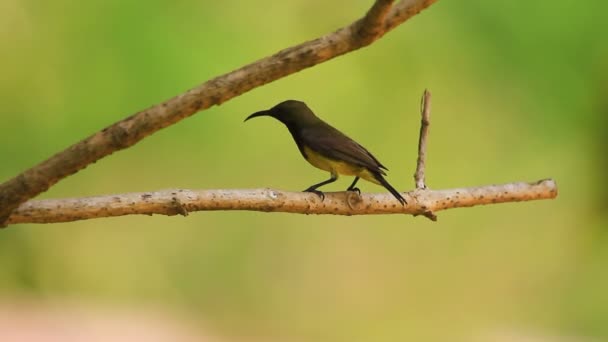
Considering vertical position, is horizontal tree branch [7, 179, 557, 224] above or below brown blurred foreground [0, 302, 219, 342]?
above

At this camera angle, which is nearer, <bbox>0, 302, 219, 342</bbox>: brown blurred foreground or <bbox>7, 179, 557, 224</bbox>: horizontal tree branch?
<bbox>7, 179, 557, 224</bbox>: horizontal tree branch

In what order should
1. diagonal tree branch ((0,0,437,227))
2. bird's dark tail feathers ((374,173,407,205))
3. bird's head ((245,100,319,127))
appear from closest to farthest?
diagonal tree branch ((0,0,437,227)) < bird's dark tail feathers ((374,173,407,205)) < bird's head ((245,100,319,127))

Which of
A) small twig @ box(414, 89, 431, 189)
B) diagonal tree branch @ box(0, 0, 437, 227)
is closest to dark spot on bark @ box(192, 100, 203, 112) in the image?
diagonal tree branch @ box(0, 0, 437, 227)

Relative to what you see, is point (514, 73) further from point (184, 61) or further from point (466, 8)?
point (184, 61)

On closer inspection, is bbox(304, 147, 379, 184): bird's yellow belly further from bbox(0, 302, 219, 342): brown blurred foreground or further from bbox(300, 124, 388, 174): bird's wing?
bbox(0, 302, 219, 342): brown blurred foreground

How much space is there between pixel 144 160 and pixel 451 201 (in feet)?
3.19

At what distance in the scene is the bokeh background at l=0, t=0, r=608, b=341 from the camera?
8.21ft

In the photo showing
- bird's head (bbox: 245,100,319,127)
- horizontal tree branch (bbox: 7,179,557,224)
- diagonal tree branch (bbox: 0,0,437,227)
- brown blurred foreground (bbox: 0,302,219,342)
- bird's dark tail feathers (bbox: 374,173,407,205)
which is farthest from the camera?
brown blurred foreground (bbox: 0,302,219,342)

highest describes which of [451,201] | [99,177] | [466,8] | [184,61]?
[466,8]

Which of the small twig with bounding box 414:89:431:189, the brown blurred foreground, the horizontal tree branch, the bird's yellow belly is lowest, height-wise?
the brown blurred foreground

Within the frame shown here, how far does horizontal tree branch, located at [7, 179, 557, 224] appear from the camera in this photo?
1566 mm

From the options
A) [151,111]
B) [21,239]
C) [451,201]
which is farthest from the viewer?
[21,239]

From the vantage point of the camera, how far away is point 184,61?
8.46 feet

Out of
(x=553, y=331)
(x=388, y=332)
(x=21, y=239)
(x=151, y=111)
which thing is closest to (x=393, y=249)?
(x=388, y=332)
